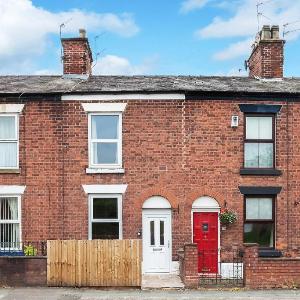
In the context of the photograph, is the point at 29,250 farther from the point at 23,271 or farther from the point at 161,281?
the point at 161,281

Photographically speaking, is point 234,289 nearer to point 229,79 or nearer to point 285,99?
point 285,99

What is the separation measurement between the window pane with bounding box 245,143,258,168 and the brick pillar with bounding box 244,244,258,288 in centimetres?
391

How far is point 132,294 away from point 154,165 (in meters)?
4.93

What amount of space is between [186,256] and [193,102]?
5.54 m

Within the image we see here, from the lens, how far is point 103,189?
17.4 metres

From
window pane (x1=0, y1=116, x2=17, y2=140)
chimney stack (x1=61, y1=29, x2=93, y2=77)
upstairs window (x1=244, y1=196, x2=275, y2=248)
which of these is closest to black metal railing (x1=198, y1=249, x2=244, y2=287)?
upstairs window (x1=244, y1=196, x2=275, y2=248)

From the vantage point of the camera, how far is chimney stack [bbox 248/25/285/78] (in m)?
19.7

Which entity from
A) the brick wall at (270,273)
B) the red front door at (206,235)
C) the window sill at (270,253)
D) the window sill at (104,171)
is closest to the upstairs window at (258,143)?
the red front door at (206,235)

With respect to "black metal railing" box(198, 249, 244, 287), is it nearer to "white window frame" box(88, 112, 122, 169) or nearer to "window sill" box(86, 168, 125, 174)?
"window sill" box(86, 168, 125, 174)

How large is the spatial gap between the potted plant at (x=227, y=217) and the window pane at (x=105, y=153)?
4021 mm

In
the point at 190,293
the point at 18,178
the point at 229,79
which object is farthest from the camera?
the point at 229,79

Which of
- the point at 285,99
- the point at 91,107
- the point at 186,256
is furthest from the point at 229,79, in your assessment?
the point at 186,256

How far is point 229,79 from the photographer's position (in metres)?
20.1

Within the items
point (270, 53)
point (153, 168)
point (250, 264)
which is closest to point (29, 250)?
point (153, 168)
